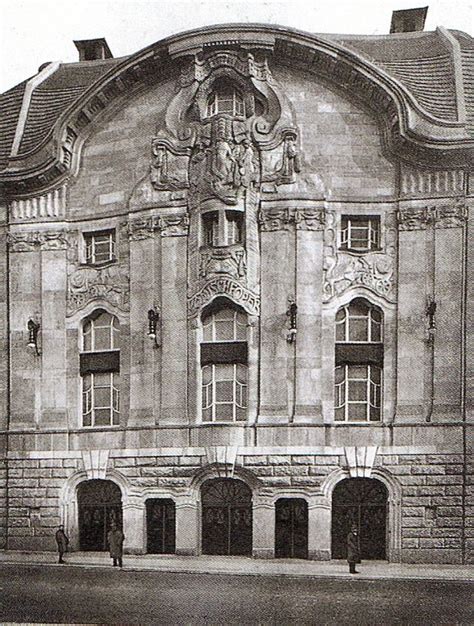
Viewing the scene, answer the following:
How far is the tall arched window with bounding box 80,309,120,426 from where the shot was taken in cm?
2827

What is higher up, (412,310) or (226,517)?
(412,310)

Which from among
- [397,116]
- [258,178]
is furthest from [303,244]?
[397,116]

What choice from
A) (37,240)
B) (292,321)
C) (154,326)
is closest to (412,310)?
(292,321)

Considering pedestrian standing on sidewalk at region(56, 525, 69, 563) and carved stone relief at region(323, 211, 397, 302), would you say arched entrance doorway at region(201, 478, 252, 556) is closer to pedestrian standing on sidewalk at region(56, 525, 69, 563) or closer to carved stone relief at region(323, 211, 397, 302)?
pedestrian standing on sidewalk at region(56, 525, 69, 563)

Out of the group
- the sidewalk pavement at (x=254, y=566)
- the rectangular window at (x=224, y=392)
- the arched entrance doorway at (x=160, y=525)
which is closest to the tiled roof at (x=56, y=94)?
the rectangular window at (x=224, y=392)

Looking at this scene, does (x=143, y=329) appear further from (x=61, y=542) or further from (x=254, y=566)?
(x=254, y=566)

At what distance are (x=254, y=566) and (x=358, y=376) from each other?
6.07m

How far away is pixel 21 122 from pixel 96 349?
25.5 feet

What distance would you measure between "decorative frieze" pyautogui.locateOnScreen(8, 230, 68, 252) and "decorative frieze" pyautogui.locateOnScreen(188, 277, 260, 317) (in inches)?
189

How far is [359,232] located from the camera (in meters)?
27.9

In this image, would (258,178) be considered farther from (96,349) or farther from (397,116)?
(96,349)

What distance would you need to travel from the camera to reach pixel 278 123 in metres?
28.0

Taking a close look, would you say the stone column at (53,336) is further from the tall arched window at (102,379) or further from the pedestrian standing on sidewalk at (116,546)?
the pedestrian standing on sidewalk at (116,546)

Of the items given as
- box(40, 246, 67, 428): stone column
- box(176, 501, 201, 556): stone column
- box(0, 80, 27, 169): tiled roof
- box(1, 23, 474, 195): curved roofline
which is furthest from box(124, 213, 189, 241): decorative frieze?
box(176, 501, 201, 556): stone column
